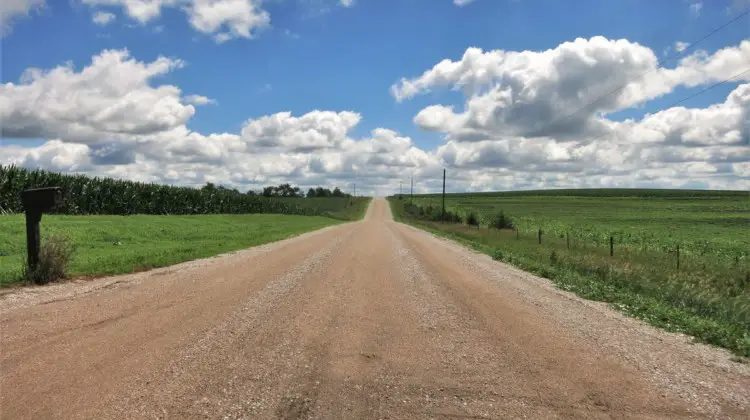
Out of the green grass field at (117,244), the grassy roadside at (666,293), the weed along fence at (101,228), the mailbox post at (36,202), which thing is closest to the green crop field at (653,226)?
the grassy roadside at (666,293)

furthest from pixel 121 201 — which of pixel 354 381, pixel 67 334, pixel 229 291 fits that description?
pixel 354 381

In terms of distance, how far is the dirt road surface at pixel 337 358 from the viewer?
444 cm

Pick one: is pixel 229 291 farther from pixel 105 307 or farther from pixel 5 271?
pixel 5 271

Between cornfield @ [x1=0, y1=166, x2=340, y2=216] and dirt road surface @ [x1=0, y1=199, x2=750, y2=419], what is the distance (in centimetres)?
1583

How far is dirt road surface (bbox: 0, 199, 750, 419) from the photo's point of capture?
4.44 m

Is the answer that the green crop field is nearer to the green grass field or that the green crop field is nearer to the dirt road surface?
the green grass field

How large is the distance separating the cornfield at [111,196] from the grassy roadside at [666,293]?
1901 cm

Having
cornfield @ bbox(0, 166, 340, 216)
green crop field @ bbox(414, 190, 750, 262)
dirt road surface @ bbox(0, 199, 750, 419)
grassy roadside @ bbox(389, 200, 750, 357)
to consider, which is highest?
cornfield @ bbox(0, 166, 340, 216)

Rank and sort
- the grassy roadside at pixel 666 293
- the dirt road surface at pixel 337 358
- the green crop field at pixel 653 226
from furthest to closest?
the green crop field at pixel 653 226 < the grassy roadside at pixel 666 293 < the dirt road surface at pixel 337 358

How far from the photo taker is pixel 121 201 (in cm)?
3969

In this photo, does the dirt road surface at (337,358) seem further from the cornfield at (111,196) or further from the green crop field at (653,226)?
the green crop field at (653,226)

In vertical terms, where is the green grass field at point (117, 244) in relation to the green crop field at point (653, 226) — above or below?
above

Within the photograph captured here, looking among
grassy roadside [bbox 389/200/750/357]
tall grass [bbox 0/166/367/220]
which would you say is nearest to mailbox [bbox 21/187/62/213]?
grassy roadside [bbox 389/200/750/357]

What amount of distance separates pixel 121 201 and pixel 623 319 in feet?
128
